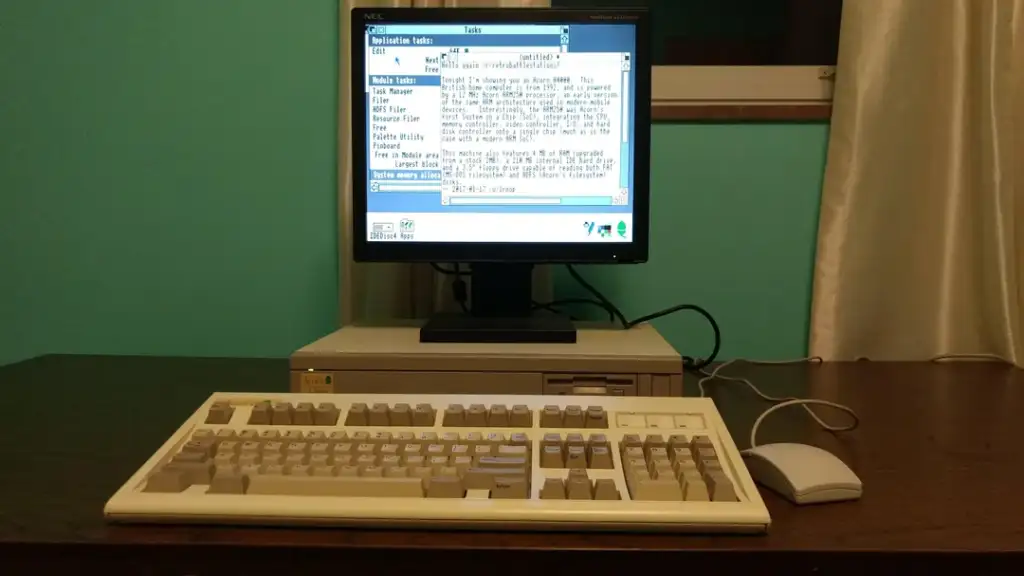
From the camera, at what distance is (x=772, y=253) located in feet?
3.95

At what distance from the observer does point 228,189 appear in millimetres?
1217

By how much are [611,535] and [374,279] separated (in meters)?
0.72

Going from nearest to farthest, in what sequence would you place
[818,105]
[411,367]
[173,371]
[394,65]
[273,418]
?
[273,418]
[411,367]
[394,65]
[173,371]
[818,105]

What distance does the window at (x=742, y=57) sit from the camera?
3.93 feet

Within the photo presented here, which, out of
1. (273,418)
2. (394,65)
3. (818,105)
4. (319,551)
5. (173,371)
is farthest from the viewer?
(818,105)

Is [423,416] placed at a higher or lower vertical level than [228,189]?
lower

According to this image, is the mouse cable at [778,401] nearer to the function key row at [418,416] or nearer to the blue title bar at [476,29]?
the function key row at [418,416]

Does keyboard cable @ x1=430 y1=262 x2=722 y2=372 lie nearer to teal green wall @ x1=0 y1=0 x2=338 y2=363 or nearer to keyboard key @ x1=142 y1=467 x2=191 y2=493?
teal green wall @ x1=0 y1=0 x2=338 y2=363

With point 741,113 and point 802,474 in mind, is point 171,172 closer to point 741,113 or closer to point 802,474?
point 741,113

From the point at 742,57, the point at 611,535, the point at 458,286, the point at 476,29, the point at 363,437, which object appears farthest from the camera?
the point at 742,57

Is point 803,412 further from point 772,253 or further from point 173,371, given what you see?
point 173,371

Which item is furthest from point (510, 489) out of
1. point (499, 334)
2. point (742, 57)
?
point (742, 57)

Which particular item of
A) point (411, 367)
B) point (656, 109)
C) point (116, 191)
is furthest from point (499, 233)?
point (116, 191)

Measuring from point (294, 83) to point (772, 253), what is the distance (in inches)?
32.2
